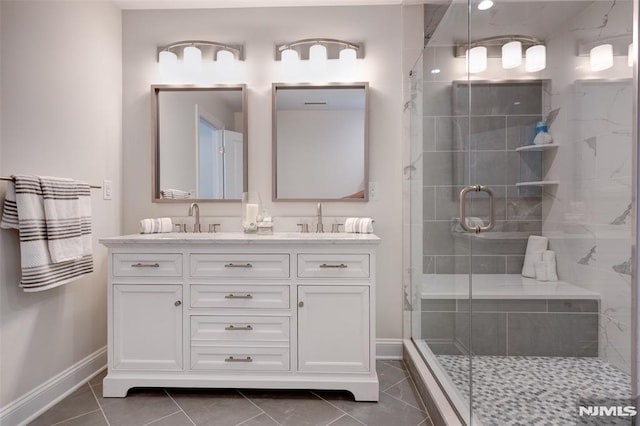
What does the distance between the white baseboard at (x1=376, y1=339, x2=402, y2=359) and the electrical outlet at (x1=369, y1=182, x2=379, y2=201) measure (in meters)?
0.96

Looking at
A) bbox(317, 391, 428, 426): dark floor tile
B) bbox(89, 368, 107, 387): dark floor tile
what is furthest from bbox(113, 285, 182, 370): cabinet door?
bbox(317, 391, 428, 426): dark floor tile

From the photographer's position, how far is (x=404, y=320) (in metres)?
2.29

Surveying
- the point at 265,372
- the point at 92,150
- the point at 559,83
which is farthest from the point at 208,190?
the point at 559,83

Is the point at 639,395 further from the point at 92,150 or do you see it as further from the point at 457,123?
the point at 92,150

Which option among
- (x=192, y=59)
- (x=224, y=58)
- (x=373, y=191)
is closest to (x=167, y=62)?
(x=192, y=59)

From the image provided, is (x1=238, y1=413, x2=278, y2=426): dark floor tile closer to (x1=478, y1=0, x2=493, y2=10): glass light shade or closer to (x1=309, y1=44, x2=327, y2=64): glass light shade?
(x1=309, y1=44, x2=327, y2=64): glass light shade

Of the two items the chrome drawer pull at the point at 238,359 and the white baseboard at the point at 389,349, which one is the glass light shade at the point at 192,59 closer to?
the chrome drawer pull at the point at 238,359

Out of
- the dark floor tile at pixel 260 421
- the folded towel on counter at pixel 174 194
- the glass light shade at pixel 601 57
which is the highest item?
the glass light shade at pixel 601 57

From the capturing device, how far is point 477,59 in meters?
1.72

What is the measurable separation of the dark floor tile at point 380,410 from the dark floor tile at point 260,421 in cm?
32

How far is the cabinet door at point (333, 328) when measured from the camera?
177 centimetres

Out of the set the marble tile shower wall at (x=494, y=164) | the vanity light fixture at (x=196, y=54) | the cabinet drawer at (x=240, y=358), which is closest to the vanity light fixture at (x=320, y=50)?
the vanity light fixture at (x=196, y=54)

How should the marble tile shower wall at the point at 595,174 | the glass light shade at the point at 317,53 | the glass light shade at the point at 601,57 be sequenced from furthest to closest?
the glass light shade at the point at 317,53, the glass light shade at the point at 601,57, the marble tile shower wall at the point at 595,174

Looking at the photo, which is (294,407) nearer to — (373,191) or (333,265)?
(333,265)
